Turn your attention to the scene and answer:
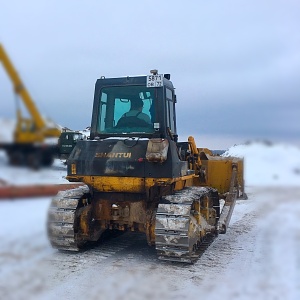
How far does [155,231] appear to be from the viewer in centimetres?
654

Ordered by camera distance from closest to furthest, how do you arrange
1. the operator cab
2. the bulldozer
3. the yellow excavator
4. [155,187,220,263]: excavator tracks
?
the yellow excavator, [155,187,220,263]: excavator tracks, the bulldozer, the operator cab

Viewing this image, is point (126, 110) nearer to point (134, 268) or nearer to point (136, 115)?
point (136, 115)

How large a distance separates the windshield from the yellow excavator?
3239 millimetres

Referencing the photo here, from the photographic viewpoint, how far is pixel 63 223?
23.5ft

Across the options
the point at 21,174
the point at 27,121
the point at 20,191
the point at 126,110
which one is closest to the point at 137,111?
the point at 126,110

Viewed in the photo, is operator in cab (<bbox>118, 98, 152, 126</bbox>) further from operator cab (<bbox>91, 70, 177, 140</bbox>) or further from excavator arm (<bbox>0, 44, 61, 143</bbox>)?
excavator arm (<bbox>0, 44, 61, 143</bbox>)

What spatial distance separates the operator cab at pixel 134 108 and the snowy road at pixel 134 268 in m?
1.98

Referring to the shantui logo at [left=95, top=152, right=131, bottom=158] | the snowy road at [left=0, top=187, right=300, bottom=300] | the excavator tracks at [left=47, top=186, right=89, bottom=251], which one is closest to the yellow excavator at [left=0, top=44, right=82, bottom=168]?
the snowy road at [left=0, top=187, right=300, bottom=300]

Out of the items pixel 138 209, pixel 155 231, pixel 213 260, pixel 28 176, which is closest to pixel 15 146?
pixel 28 176

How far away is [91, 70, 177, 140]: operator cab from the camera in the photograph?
7262 millimetres

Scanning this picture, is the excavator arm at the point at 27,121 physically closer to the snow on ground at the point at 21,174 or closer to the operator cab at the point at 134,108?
the snow on ground at the point at 21,174

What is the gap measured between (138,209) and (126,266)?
1.01 meters

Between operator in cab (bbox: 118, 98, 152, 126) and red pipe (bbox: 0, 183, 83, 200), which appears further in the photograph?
operator in cab (bbox: 118, 98, 152, 126)

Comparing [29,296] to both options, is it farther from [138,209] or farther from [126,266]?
[138,209]
